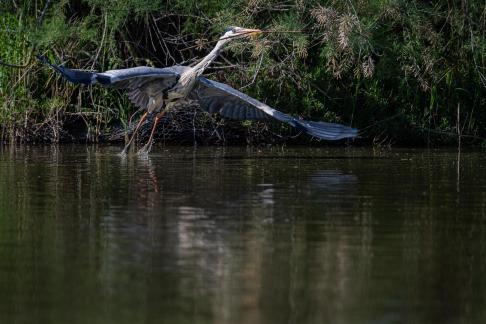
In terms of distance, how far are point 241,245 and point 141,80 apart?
7.95 m

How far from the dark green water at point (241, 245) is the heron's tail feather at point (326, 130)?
1343 millimetres

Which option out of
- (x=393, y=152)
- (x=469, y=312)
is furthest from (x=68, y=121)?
(x=469, y=312)

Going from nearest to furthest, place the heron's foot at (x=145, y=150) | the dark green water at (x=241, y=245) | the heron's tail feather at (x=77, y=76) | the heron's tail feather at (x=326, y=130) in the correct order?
the dark green water at (x=241, y=245) → the heron's tail feather at (x=77, y=76) → the heron's tail feather at (x=326, y=130) → the heron's foot at (x=145, y=150)

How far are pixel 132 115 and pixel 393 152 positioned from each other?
4209 mm

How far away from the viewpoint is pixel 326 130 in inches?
574

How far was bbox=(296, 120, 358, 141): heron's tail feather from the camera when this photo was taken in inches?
568

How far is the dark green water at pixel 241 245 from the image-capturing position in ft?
19.1

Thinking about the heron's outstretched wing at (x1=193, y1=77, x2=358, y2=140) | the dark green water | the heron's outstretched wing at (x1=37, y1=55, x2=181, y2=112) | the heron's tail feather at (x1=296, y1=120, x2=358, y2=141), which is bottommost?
the dark green water

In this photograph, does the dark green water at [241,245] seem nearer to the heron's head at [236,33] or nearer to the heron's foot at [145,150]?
the heron's foot at [145,150]

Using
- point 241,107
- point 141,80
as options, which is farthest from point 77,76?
point 241,107

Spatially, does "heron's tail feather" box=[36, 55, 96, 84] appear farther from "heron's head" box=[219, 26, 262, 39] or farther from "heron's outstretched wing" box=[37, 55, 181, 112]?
"heron's head" box=[219, 26, 262, 39]

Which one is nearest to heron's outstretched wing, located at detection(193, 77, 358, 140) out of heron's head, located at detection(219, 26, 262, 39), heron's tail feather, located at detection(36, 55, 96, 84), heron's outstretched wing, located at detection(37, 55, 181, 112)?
heron's outstretched wing, located at detection(37, 55, 181, 112)

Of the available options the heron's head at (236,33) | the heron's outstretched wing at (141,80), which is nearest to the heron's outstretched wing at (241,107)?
the heron's outstretched wing at (141,80)

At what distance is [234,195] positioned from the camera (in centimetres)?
1052
